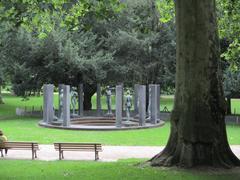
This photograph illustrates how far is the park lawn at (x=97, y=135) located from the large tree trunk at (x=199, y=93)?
10305 mm

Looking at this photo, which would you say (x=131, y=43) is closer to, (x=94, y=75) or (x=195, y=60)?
(x=94, y=75)

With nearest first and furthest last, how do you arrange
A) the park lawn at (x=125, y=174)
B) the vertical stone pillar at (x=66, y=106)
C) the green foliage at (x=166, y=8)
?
the park lawn at (x=125, y=174) → the green foliage at (x=166, y=8) → the vertical stone pillar at (x=66, y=106)

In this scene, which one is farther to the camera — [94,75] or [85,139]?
[94,75]

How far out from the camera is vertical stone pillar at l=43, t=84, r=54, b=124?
29.8 metres

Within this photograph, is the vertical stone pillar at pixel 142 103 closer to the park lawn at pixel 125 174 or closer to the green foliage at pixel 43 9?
the green foliage at pixel 43 9

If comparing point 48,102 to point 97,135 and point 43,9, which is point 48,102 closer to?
point 97,135

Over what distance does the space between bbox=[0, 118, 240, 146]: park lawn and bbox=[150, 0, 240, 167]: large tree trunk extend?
10305 millimetres

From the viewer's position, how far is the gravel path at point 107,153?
17.3 meters

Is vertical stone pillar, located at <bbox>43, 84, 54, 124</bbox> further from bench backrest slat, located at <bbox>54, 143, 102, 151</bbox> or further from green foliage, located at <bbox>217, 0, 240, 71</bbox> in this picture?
green foliage, located at <bbox>217, 0, 240, 71</bbox>

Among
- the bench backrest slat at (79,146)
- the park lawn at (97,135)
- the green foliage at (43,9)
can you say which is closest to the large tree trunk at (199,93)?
the green foliage at (43,9)

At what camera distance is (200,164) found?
10.9m

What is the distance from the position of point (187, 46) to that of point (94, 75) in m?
26.6

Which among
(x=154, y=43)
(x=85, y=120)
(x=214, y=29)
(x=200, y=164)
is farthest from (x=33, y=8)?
(x=154, y=43)

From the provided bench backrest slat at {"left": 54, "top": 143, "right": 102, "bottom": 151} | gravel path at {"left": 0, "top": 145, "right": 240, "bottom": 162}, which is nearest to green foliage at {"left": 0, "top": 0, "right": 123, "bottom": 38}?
bench backrest slat at {"left": 54, "top": 143, "right": 102, "bottom": 151}
